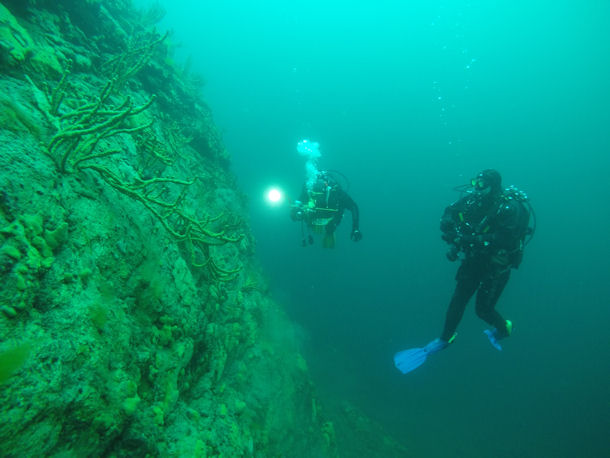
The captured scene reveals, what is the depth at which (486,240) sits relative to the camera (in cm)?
466

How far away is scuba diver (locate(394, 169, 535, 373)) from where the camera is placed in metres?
4.69

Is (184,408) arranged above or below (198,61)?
below

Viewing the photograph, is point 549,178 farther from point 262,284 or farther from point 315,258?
point 262,284

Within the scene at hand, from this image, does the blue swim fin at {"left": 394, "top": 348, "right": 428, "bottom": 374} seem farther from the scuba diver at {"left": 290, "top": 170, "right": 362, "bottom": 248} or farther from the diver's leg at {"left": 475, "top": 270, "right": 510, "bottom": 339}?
the scuba diver at {"left": 290, "top": 170, "right": 362, "bottom": 248}

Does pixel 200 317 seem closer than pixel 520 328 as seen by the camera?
Yes

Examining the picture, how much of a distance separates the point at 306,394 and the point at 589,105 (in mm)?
116629

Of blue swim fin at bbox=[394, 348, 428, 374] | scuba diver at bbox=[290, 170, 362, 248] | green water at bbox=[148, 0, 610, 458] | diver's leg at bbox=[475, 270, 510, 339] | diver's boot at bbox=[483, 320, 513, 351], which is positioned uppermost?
green water at bbox=[148, 0, 610, 458]

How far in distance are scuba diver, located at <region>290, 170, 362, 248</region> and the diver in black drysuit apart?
240cm

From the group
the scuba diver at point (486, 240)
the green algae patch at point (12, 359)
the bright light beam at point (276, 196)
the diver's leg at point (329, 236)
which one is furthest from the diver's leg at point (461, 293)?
the green algae patch at point (12, 359)

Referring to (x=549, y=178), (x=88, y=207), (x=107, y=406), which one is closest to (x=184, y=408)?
(x=107, y=406)

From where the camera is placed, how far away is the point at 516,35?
8531cm

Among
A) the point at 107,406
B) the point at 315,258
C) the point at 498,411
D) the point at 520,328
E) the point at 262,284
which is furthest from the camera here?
the point at 520,328

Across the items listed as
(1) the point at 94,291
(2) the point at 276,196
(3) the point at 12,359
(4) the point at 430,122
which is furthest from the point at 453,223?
(4) the point at 430,122

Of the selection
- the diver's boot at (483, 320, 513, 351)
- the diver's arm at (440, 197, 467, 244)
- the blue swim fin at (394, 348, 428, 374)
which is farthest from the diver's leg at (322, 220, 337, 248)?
the diver's boot at (483, 320, 513, 351)
